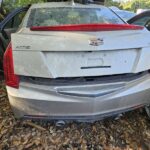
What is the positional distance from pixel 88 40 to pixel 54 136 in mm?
1251

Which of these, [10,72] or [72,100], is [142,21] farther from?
[10,72]

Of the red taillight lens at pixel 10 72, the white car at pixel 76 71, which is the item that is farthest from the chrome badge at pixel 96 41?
the red taillight lens at pixel 10 72

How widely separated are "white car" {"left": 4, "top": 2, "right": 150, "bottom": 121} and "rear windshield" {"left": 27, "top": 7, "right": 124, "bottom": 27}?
2.75 ft

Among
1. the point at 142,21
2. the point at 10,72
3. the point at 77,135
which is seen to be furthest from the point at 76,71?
the point at 142,21

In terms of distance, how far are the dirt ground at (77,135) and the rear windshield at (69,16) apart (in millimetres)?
1326

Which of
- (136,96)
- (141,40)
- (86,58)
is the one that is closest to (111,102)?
(136,96)

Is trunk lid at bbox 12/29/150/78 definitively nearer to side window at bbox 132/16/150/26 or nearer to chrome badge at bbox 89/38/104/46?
chrome badge at bbox 89/38/104/46

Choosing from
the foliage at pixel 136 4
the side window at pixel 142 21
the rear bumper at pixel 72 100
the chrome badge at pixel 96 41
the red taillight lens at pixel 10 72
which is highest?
the chrome badge at pixel 96 41

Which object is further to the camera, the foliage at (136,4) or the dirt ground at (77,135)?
the foliage at (136,4)

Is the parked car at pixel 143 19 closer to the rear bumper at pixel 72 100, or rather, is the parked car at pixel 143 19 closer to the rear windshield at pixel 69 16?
the rear windshield at pixel 69 16

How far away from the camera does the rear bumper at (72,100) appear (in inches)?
114

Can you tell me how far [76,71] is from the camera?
9.48ft

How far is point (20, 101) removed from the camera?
9.75ft

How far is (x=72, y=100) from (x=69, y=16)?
1592mm
